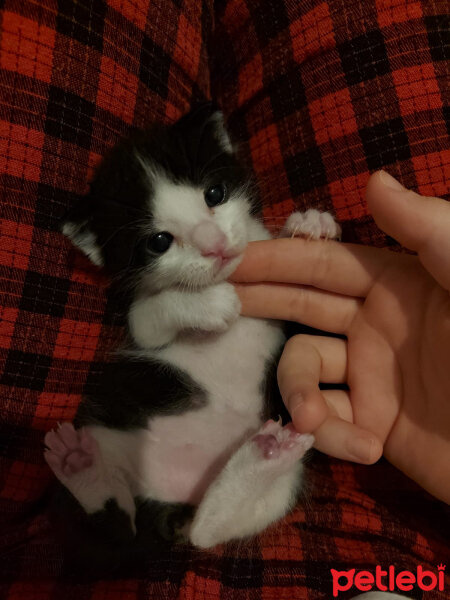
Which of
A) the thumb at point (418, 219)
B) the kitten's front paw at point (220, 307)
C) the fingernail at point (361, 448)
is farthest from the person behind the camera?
the kitten's front paw at point (220, 307)

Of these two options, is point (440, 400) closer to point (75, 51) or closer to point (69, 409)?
point (69, 409)

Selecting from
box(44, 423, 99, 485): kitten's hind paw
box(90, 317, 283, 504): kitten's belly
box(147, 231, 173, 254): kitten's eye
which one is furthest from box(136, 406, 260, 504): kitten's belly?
box(147, 231, 173, 254): kitten's eye

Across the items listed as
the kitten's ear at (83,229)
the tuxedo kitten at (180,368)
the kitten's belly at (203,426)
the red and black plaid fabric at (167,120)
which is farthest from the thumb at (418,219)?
the kitten's ear at (83,229)

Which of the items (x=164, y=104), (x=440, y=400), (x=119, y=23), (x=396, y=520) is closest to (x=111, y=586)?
(x=396, y=520)

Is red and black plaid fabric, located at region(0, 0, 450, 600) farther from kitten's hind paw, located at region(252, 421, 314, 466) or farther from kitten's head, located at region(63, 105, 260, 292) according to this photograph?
kitten's hind paw, located at region(252, 421, 314, 466)

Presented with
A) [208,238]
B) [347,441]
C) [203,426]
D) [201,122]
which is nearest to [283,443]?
[347,441]

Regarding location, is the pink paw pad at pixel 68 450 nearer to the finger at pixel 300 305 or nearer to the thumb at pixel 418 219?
the finger at pixel 300 305

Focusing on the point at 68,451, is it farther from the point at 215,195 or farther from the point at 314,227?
the point at 314,227
